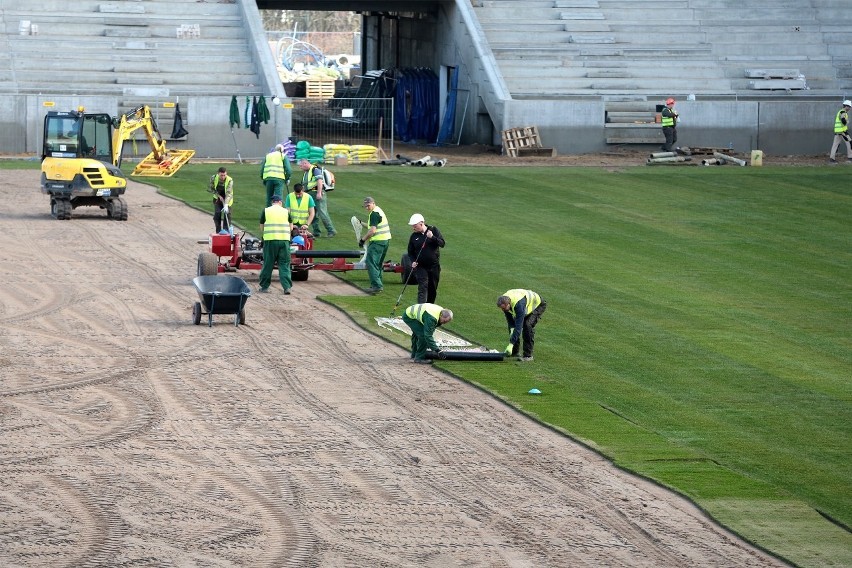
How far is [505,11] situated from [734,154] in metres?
11.0

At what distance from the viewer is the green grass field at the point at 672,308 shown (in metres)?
15.9

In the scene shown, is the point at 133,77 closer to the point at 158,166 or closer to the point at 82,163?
the point at 158,166

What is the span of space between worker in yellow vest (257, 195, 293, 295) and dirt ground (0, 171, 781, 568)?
63.9 inches

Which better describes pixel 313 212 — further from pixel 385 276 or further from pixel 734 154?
pixel 734 154

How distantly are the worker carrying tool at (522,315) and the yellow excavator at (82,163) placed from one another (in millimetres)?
14685

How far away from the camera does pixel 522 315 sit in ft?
65.9

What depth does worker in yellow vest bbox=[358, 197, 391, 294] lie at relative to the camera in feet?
82.5

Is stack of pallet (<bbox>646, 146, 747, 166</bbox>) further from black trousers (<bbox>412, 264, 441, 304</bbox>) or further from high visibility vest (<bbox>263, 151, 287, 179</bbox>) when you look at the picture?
black trousers (<bbox>412, 264, 441, 304</bbox>)

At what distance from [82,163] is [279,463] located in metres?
18.7

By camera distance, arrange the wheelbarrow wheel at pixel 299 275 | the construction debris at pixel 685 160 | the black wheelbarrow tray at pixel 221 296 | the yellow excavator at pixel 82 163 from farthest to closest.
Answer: the construction debris at pixel 685 160 < the yellow excavator at pixel 82 163 < the wheelbarrow wheel at pixel 299 275 < the black wheelbarrow tray at pixel 221 296

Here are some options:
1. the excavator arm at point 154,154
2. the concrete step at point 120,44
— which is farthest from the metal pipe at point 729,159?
the excavator arm at point 154,154

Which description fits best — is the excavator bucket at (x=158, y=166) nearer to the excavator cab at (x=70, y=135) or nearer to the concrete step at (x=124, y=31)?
the excavator cab at (x=70, y=135)

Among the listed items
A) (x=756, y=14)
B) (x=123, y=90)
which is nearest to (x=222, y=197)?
(x=123, y=90)

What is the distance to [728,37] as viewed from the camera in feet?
181
